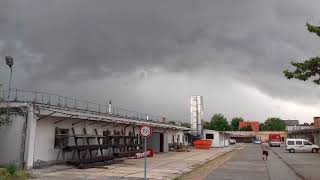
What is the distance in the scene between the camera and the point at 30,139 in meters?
21.1

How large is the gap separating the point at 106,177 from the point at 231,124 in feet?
585

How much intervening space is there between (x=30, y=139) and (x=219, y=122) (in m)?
151

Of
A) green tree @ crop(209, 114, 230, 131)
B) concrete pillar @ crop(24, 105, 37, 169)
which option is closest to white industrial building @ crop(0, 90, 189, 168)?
concrete pillar @ crop(24, 105, 37, 169)

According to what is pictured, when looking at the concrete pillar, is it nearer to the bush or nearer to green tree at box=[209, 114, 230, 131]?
the bush

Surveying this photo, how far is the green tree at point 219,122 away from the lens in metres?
166

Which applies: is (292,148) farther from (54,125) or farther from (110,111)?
(54,125)

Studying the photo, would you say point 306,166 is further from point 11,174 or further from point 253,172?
point 11,174

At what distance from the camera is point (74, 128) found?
26.9m

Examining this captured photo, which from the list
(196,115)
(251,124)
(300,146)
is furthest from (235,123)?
(300,146)

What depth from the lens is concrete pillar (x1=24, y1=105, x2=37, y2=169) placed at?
2086 cm

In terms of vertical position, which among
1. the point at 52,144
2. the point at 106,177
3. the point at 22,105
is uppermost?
the point at 22,105

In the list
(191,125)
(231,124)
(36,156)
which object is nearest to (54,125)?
(36,156)

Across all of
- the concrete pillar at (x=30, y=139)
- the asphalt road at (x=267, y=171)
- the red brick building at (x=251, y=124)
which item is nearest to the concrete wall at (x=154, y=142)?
the asphalt road at (x=267, y=171)

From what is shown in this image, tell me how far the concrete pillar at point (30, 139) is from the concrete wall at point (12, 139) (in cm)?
31
